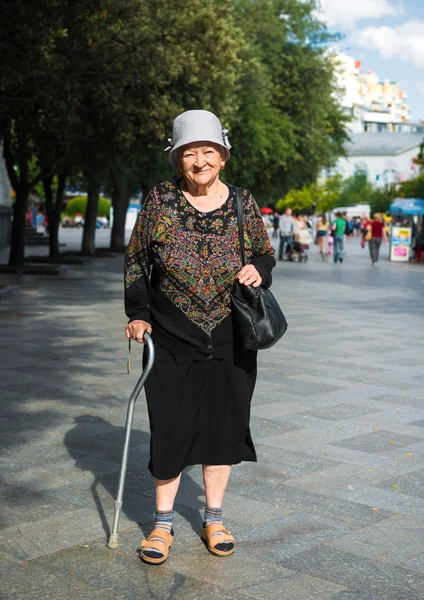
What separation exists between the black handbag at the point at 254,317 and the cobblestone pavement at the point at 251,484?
35.7 inches

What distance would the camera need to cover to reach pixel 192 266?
412 centimetres

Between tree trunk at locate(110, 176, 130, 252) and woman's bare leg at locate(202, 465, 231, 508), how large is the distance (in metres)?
27.1

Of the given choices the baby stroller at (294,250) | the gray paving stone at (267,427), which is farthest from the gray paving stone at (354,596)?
the baby stroller at (294,250)

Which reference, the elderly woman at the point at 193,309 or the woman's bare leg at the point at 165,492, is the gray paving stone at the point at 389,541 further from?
the woman's bare leg at the point at 165,492

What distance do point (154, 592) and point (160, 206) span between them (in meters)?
1.52

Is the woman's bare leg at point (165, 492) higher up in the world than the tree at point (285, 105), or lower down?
lower down

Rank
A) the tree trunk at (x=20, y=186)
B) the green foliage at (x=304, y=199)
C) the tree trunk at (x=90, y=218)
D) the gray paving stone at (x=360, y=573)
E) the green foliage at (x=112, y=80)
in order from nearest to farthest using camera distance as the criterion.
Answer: the gray paving stone at (x=360, y=573) < the green foliage at (x=112, y=80) < the tree trunk at (x=20, y=186) < the tree trunk at (x=90, y=218) < the green foliage at (x=304, y=199)

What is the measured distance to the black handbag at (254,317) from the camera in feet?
13.3

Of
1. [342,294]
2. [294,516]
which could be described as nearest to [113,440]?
[294,516]

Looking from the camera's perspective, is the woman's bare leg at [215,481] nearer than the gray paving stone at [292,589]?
No

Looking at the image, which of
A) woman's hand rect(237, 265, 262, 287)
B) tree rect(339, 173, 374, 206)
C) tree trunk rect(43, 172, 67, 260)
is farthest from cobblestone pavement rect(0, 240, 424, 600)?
tree rect(339, 173, 374, 206)

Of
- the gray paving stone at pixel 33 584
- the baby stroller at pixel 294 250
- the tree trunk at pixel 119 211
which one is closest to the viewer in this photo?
the gray paving stone at pixel 33 584

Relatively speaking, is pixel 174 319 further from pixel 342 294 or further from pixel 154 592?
pixel 342 294

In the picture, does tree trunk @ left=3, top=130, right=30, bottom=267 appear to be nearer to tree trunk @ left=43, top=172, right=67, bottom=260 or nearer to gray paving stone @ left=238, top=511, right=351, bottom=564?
tree trunk @ left=43, top=172, right=67, bottom=260
